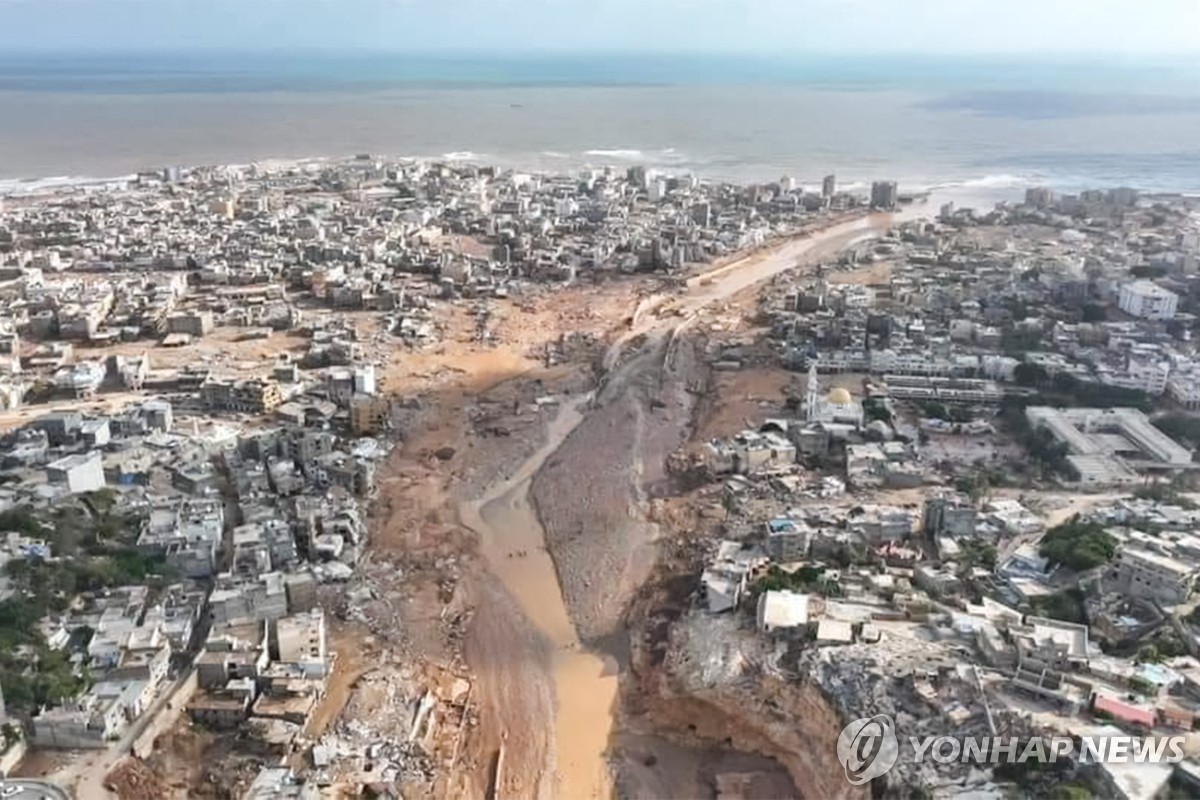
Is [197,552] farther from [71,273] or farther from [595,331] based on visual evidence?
[71,273]

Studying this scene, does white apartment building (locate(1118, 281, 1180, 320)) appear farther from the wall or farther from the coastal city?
the wall

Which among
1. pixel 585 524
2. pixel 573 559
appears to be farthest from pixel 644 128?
pixel 573 559

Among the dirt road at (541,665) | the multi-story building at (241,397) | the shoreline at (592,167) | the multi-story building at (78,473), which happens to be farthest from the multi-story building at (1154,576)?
the shoreline at (592,167)

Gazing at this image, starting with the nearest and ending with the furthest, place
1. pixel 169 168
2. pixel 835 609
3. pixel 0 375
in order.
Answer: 1. pixel 835 609
2. pixel 0 375
3. pixel 169 168

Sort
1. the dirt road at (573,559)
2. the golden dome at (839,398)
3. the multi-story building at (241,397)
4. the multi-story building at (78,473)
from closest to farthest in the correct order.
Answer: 1. the dirt road at (573,559)
2. the multi-story building at (78,473)
3. the golden dome at (839,398)
4. the multi-story building at (241,397)

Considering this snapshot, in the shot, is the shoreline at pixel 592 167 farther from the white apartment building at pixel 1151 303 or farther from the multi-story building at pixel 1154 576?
the multi-story building at pixel 1154 576

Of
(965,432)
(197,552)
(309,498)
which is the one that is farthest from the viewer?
(965,432)

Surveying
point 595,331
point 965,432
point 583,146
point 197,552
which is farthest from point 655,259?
point 583,146
